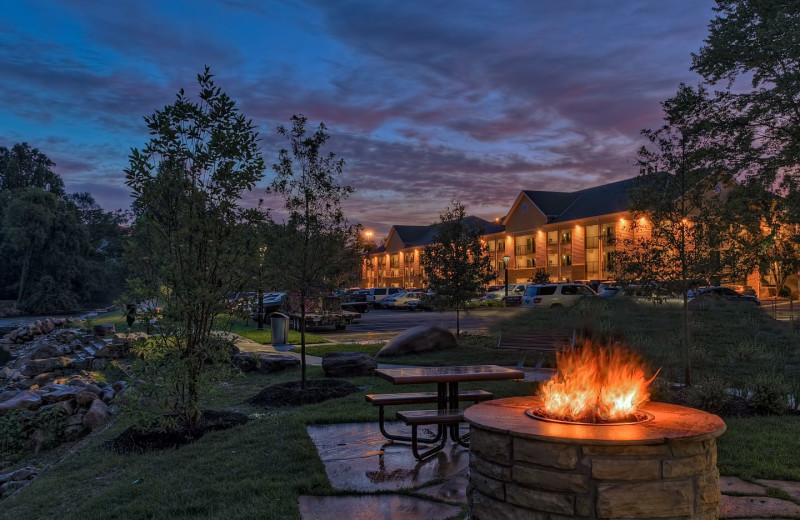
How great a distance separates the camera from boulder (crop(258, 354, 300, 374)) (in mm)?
13367

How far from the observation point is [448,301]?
766 inches

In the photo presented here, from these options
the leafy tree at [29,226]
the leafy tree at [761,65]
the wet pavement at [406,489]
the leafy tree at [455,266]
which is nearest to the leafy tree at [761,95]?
the leafy tree at [761,65]

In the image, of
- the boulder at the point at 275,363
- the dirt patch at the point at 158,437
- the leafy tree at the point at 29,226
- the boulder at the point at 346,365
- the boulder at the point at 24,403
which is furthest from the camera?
the leafy tree at the point at 29,226

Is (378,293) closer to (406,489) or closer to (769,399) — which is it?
(769,399)

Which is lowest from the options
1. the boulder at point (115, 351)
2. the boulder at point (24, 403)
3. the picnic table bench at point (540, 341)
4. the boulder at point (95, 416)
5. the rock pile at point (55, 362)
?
the rock pile at point (55, 362)

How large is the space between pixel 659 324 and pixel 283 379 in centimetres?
1143

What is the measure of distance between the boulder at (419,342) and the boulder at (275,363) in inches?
111

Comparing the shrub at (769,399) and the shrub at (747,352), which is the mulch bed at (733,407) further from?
the shrub at (747,352)

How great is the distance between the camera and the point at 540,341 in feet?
42.1

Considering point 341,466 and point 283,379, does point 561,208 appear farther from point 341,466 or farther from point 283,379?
point 341,466

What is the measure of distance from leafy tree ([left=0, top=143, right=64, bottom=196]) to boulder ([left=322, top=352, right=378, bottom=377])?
74001 millimetres

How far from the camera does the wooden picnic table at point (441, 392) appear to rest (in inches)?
225

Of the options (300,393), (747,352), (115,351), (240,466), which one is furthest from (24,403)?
(747,352)

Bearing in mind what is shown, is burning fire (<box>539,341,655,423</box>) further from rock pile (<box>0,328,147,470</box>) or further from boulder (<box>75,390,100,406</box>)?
boulder (<box>75,390,100,406</box>)
